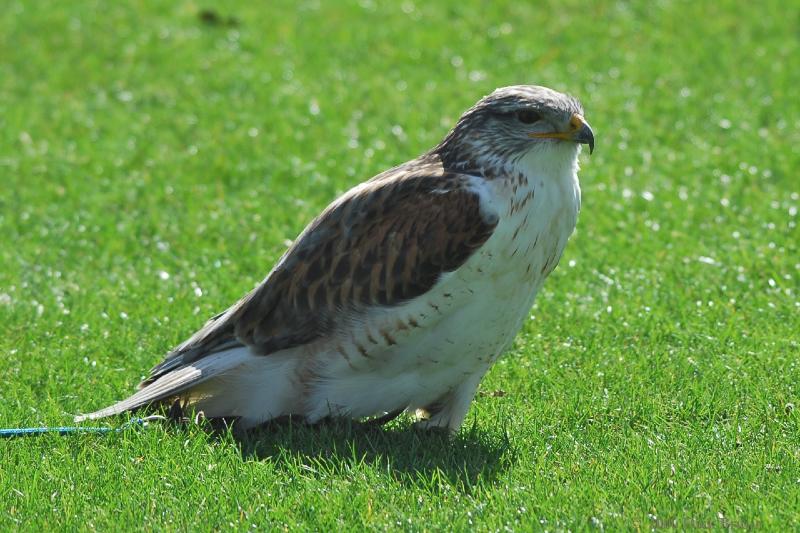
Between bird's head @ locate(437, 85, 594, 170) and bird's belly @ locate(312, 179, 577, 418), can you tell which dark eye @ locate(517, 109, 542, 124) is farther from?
bird's belly @ locate(312, 179, 577, 418)

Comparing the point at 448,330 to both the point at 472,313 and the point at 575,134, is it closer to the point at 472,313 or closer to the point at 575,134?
the point at 472,313

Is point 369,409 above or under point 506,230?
under

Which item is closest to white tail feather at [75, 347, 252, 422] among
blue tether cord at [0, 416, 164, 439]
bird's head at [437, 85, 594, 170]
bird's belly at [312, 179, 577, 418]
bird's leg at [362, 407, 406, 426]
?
blue tether cord at [0, 416, 164, 439]

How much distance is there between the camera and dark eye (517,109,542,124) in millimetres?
5763

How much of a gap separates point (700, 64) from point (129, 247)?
5526mm

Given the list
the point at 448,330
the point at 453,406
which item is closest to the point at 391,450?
the point at 453,406

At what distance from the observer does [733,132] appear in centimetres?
1032

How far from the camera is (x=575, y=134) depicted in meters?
5.72

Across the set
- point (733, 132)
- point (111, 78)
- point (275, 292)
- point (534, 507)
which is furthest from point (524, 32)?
point (534, 507)

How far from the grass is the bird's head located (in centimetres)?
123

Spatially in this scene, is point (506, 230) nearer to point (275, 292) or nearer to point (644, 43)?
point (275, 292)

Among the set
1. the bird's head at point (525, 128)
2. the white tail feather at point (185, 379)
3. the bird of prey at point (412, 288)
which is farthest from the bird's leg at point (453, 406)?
the bird's head at point (525, 128)

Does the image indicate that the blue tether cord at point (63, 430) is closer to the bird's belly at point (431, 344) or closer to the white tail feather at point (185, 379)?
the white tail feather at point (185, 379)

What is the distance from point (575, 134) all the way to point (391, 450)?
5.14 ft
